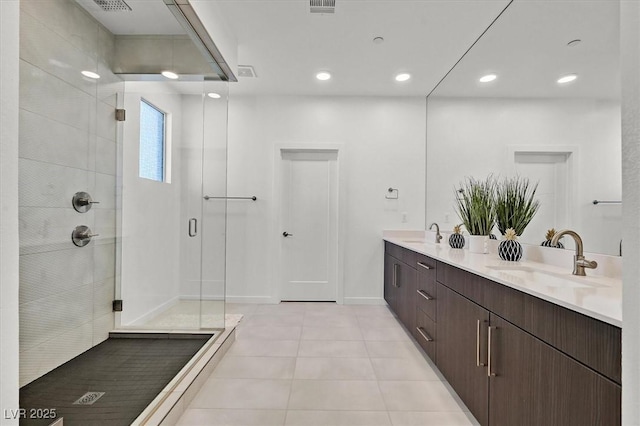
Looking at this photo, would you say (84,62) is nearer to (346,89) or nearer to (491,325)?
(346,89)

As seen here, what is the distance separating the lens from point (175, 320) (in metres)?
2.65

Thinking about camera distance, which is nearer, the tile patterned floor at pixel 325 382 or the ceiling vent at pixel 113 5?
the tile patterned floor at pixel 325 382

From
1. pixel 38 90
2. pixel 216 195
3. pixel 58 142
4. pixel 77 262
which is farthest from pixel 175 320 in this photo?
pixel 38 90

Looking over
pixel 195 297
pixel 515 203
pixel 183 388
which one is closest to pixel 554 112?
pixel 515 203

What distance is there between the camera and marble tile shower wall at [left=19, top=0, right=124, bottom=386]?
1.70 meters

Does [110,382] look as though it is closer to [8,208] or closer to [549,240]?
[8,208]

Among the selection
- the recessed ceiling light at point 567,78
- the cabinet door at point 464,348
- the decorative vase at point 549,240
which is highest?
the recessed ceiling light at point 567,78

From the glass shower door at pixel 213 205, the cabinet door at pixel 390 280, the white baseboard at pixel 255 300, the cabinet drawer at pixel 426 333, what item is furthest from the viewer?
the white baseboard at pixel 255 300

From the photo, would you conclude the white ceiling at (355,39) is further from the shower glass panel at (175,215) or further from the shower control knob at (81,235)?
the shower control knob at (81,235)

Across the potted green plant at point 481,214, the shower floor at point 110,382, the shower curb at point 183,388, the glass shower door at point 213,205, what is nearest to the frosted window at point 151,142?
the glass shower door at point 213,205

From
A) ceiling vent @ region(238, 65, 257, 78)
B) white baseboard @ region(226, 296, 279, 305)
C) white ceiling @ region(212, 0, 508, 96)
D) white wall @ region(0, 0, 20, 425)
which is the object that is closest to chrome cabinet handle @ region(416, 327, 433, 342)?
white baseboard @ region(226, 296, 279, 305)

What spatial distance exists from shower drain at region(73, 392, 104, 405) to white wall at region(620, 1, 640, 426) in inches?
82.1

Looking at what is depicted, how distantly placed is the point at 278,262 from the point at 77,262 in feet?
7.24

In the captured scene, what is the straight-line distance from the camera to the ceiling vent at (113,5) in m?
2.06
